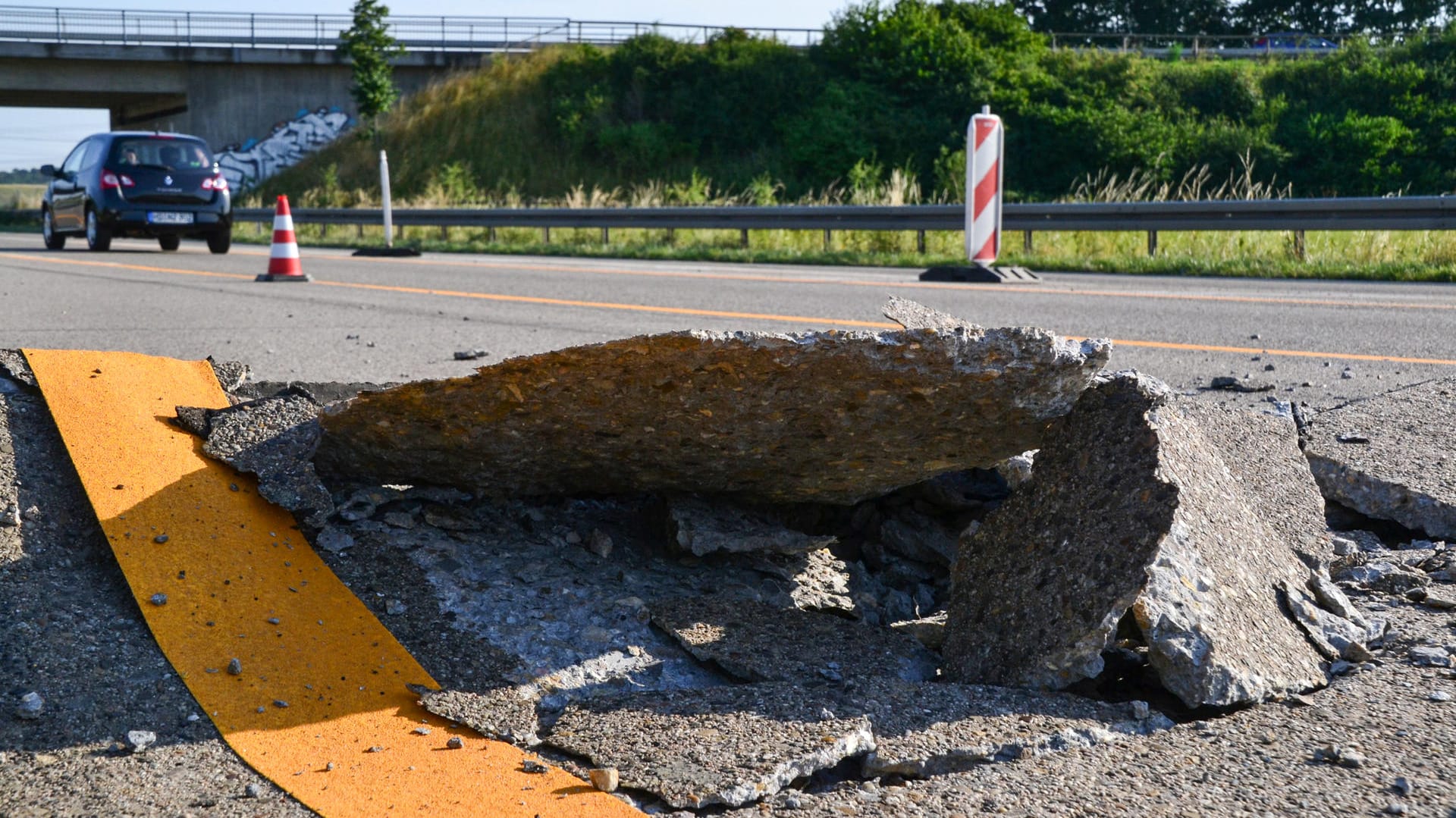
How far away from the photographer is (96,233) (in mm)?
16156

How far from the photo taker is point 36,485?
9.95 ft

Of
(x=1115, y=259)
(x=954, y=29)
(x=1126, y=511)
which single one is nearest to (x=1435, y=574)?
(x=1126, y=511)

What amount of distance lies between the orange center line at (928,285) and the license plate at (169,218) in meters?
2.79

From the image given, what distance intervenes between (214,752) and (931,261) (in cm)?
1186

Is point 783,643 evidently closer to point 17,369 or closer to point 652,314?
point 17,369

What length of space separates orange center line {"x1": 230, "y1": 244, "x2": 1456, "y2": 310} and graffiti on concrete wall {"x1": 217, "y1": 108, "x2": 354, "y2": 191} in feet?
95.9

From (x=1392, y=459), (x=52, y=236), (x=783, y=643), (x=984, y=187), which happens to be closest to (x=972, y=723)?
(x=783, y=643)

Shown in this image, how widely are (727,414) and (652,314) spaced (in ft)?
17.1

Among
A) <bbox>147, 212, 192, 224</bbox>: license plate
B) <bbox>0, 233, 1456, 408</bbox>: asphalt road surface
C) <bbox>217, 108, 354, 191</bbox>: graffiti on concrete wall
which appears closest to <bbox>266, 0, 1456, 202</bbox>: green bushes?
<bbox>217, 108, 354, 191</bbox>: graffiti on concrete wall

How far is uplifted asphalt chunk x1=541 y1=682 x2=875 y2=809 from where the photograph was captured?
207cm

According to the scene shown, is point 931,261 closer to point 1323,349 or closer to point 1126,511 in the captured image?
point 1323,349

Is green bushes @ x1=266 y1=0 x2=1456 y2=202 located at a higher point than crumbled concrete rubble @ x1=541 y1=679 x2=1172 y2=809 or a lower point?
higher

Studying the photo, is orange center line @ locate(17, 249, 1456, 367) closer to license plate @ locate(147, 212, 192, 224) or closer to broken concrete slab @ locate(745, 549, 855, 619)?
broken concrete slab @ locate(745, 549, 855, 619)

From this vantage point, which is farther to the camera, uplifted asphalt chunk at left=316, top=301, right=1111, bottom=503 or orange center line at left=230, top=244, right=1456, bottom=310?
orange center line at left=230, top=244, right=1456, bottom=310
